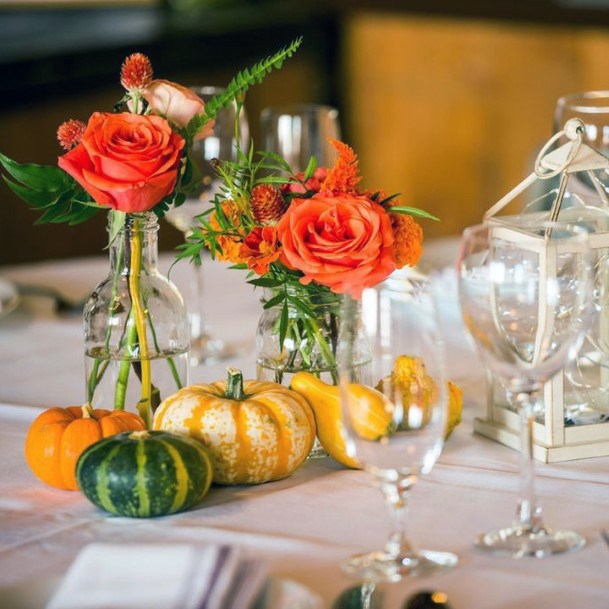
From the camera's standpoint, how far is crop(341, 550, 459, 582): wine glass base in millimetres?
850

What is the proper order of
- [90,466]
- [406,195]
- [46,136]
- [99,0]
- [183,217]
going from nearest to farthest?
1. [90,466]
2. [183,217]
3. [46,136]
4. [99,0]
5. [406,195]

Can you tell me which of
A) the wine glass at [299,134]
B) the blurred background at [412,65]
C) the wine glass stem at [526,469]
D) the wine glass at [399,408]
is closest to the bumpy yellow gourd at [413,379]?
the wine glass at [399,408]

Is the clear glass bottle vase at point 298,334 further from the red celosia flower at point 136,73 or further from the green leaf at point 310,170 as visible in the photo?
the red celosia flower at point 136,73

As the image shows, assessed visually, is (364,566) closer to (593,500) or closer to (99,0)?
Answer: (593,500)

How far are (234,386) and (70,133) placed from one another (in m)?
0.28

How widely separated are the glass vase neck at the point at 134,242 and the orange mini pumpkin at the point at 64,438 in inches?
6.0

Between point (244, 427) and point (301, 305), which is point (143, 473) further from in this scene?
point (301, 305)

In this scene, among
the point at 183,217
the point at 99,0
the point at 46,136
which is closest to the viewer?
the point at 183,217

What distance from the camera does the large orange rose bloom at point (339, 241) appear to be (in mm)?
1039

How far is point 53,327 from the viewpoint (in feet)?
5.57

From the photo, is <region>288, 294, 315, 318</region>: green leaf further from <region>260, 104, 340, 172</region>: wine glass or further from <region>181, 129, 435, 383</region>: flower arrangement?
<region>260, 104, 340, 172</region>: wine glass

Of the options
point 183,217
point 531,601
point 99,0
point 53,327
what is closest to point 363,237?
point 531,601

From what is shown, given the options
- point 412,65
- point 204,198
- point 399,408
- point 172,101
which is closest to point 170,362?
point 172,101

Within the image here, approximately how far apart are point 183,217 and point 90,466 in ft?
2.34
